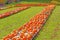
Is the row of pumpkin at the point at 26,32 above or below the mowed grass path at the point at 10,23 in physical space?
above

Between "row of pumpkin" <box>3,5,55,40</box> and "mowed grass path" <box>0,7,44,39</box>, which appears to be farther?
"mowed grass path" <box>0,7,44,39</box>

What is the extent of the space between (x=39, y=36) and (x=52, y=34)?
32.3 inches

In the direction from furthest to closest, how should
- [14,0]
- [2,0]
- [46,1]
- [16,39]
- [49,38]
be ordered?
[46,1] → [14,0] → [2,0] → [49,38] → [16,39]

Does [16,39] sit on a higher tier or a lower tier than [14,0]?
higher

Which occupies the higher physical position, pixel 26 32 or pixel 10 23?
pixel 26 32

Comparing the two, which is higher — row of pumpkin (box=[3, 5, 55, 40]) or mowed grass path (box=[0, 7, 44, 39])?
row of pumpkin (box=[3, 5, 55, 40])

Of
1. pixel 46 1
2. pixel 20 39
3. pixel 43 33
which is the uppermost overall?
pixel 20 39

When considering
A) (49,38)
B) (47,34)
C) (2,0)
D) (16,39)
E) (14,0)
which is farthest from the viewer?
(14,0)

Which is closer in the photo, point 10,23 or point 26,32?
point 26,32

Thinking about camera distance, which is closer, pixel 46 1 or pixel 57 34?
pixel 57 34

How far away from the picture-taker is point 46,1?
51.0 metres

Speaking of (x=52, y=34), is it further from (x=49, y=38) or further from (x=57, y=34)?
(x=49, y=38)

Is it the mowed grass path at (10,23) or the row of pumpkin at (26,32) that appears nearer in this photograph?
the row of pumpkin at (26,32)

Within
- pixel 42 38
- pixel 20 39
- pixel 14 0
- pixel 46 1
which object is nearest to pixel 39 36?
pixel 42 38
